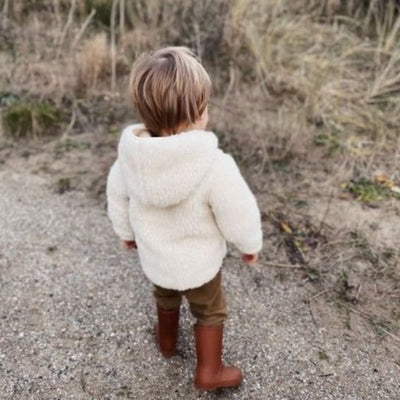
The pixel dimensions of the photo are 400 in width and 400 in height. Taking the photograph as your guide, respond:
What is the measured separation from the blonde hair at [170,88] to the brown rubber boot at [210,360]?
2.31ft

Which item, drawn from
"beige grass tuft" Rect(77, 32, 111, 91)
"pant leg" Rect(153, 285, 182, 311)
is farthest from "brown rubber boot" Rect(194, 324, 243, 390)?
"beige grass tuft" Rect(77, 32, 111, 91)

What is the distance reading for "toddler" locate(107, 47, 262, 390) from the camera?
1479 mm

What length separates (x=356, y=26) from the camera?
464 cm

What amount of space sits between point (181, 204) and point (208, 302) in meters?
0.38

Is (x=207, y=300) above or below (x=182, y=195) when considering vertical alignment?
below

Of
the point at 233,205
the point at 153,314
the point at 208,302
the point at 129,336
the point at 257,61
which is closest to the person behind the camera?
the point at 233,205

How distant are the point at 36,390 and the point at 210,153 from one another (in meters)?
1.06

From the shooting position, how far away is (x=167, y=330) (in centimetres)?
199

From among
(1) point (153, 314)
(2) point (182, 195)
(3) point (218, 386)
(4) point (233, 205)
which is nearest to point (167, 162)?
(2) point (182, 195)

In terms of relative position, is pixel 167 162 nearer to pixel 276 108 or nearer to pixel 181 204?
pixel 181 204

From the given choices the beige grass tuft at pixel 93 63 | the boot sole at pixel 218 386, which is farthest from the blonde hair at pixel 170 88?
the beige grass tuft at pixel 93 63

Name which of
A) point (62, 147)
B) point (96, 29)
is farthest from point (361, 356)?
point (96, 29)

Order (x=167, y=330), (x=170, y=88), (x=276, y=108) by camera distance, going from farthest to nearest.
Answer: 1. (x=276, y=108)
2. (x=167, y=330)
3. (x=170, y=88)

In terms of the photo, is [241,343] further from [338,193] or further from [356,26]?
[356,26]
